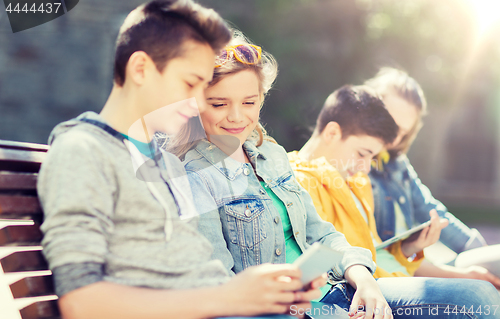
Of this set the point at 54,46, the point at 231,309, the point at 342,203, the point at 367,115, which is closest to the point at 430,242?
the point at 342,203

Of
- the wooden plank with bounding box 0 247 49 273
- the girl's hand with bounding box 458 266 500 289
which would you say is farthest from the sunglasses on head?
the girl's hand with bounding box 458 266 500 289

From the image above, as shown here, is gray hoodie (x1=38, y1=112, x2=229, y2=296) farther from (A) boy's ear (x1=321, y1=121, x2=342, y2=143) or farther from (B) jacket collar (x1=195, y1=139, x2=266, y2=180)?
(A) boy's ear (x1=321, y1=121, x2=342, y2=143)

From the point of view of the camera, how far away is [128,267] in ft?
2.85

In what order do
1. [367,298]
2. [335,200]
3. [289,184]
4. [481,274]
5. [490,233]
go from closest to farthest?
[367,298] → [289,184] → [335,200] → [481,274] → [490,233]

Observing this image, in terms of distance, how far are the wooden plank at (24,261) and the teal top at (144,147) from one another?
33cm

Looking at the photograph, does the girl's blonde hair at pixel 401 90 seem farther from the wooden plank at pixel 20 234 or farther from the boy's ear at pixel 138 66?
the wooden plank at pixel 20 234

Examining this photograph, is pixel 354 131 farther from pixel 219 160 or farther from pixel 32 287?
pixel 32 287

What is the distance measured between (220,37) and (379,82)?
1.72 metres

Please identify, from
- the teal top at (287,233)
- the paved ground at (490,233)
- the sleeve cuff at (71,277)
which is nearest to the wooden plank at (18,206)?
the sleeve cuff at (71,277)

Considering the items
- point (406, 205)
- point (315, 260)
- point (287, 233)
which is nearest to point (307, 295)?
point (315, 260)

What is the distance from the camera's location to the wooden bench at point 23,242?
3.02 feet

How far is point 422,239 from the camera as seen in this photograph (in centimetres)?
198

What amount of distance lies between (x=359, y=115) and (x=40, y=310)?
1.59 m

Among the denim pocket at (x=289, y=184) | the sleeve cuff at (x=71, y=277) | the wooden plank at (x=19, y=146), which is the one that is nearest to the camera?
the sleeve cuff at (x=71, y=277)
